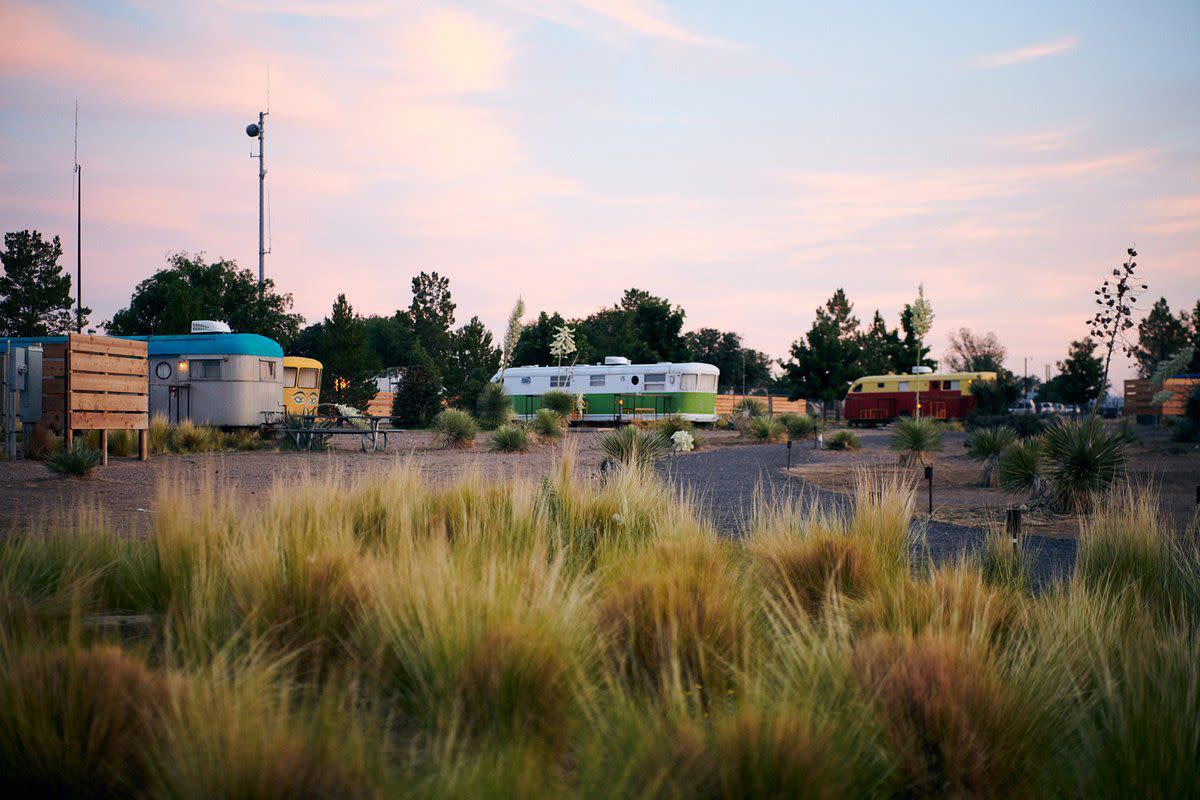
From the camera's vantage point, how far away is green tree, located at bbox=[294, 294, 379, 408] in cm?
2991

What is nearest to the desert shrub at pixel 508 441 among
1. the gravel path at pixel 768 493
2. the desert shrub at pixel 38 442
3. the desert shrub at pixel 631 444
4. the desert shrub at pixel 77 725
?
the gravel path at pixel 768 493

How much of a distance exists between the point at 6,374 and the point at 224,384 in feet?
21.6

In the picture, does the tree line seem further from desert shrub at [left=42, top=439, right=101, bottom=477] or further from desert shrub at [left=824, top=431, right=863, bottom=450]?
desert shrub at [left=42, top=439, right=101, bottom=477]

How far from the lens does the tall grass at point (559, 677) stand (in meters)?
2.04

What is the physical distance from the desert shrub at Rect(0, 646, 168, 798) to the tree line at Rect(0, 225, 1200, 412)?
1069cm

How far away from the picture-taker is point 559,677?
2.58 metres

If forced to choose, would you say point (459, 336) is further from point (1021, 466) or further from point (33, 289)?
point (1021, 466)

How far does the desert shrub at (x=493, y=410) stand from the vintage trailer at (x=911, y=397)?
609 inches

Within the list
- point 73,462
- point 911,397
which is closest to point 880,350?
point 911,397

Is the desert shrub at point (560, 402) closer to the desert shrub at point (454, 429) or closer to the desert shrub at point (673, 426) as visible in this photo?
the desert shrub at point (673, 426)

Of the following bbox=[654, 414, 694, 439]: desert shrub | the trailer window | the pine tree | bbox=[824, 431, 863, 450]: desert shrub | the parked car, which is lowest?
bbox=[824, 431, 863, 450]: desert shrub

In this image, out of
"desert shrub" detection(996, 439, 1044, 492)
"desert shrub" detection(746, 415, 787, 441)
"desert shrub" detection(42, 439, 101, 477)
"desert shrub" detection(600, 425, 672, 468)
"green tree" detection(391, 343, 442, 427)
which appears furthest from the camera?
"green tree" detection(391, 343, 442, 427)

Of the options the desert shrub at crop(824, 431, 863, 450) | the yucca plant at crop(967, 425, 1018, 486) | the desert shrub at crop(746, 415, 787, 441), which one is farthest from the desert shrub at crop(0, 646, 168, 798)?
the desert shrub at crop(746, 415, 787, 441)

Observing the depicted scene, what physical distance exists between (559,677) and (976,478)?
38.1ft
